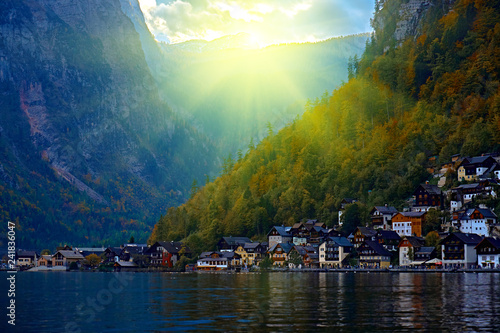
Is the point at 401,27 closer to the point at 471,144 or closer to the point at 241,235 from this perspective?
the point at 471,144

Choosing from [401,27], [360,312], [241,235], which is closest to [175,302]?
[360,312]

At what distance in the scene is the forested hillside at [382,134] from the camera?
13750cm

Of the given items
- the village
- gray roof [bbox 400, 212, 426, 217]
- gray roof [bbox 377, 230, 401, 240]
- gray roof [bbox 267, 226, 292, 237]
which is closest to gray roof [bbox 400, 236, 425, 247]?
the village

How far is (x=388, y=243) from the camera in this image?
122312 mm

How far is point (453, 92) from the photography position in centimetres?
14588

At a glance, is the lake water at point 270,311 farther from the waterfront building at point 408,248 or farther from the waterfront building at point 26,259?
the waterfront building at point 26,259

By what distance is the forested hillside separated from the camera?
13750cm

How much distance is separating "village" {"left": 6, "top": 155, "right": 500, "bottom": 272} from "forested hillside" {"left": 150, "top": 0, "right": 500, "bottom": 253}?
568 centimetres

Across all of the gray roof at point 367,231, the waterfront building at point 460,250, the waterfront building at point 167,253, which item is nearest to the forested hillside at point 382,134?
the waterfront building at point 167,253

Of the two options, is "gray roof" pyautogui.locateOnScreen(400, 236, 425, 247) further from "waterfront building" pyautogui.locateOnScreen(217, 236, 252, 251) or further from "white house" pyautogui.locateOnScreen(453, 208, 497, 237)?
"waterfront building" pyautogui.locateOnScreen(217, 236, 252, 251)

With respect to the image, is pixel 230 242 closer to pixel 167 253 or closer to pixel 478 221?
pixel 167 253

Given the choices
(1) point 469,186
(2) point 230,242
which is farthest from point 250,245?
(1) point 469,186

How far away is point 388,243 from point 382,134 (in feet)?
119

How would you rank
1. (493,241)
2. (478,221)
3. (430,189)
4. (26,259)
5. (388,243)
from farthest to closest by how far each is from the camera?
(26,259), (430,189), (388,243), (478,221), (493,241)
